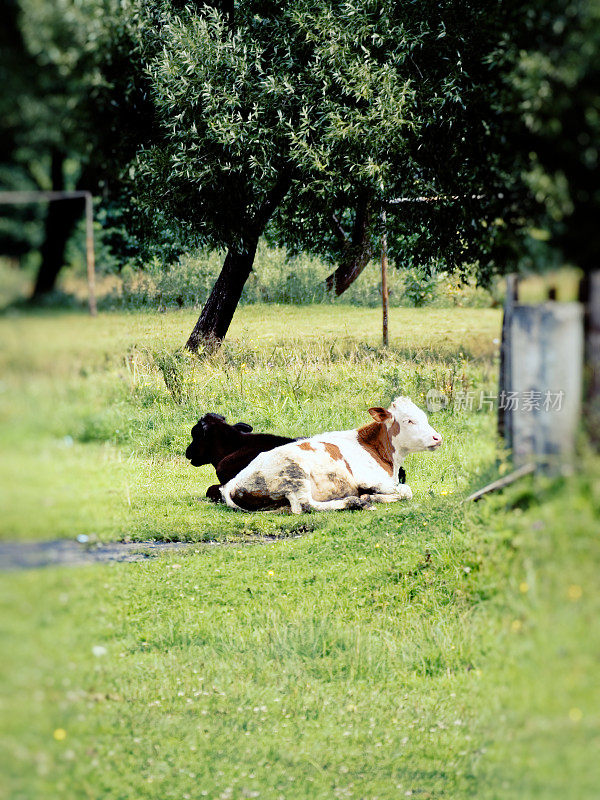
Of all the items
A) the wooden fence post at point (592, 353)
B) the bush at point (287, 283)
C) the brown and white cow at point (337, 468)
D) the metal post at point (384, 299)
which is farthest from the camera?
the metal post at point (384, 299)

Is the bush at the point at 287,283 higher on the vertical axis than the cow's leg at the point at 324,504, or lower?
higher

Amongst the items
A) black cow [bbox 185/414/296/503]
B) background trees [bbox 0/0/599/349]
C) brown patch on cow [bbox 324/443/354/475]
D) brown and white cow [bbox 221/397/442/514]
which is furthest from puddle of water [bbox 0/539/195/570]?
black cow [bbox 185/414/296/503]

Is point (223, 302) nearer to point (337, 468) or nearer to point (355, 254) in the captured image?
point (355, 254)

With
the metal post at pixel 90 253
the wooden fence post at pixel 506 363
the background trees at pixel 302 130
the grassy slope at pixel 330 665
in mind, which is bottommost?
the grassy slope at pixel 330 665

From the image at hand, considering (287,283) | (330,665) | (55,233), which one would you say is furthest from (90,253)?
(287,283)

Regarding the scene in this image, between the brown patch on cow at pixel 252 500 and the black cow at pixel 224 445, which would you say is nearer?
the brown patch on cow at pixel 252 500

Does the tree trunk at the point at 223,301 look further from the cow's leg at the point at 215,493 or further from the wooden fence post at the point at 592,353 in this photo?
the wooden fence post at the point at 592,353

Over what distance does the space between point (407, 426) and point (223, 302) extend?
2.23m

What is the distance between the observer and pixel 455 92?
7.99 m

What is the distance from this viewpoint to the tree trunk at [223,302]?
9500 mm

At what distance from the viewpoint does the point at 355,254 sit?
959 centimetres

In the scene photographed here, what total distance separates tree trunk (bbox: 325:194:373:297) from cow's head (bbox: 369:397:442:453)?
1512 mm

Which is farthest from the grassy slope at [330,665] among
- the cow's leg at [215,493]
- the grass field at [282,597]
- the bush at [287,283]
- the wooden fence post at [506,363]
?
the bush at [287,283]

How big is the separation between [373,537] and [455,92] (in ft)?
12.6
